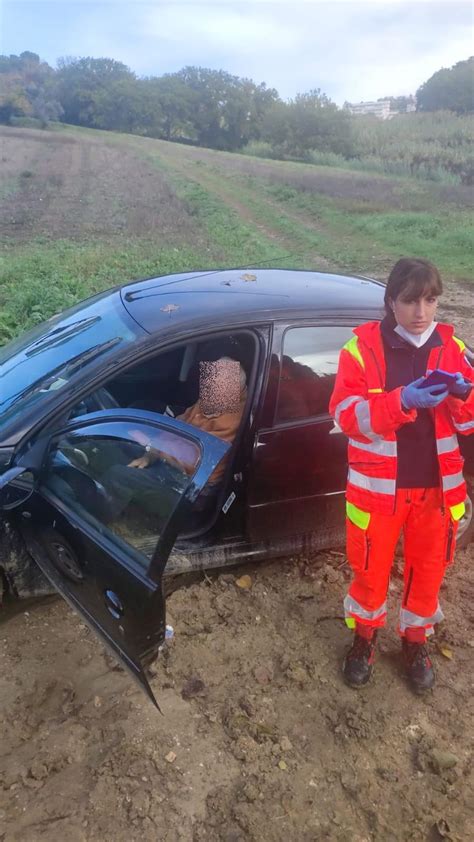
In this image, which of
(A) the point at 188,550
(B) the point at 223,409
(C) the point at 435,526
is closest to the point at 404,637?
(C) the point at 435,526

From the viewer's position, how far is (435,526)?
2.41 metres

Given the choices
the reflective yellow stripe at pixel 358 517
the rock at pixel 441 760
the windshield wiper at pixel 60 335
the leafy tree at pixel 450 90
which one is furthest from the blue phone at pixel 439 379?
the leafy tree at pixel 450 90

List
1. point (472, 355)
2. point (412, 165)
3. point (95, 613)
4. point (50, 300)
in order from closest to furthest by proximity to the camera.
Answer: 1. point (95, 613)
2. point (472, 355)
3. point (50, 300)
4. point (412, 165)

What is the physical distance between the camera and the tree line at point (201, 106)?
5106 centimetres

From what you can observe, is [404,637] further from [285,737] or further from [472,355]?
[472,355]

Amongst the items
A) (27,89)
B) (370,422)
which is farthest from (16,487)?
(27,89)

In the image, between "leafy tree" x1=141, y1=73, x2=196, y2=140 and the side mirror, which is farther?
"leafy tree" x1=141, y1=73, x2=196, y2=140

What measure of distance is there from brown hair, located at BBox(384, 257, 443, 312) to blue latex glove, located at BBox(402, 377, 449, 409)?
1.09 ft

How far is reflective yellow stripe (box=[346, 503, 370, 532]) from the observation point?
2.38 metres

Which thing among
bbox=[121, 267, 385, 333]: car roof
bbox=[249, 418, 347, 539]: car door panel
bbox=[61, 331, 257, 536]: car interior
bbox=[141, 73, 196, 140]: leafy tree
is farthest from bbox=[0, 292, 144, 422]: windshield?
bbox=[141, 73, 196, 140]: leafy tree

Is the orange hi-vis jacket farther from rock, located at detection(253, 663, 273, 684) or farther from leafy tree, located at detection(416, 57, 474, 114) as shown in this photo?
leafy tree, located at detection(416, 57, 474, 114)

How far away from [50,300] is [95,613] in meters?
6.20

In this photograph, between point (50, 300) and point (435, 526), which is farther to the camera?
point (50, 300)

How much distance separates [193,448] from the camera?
6.46 ft
